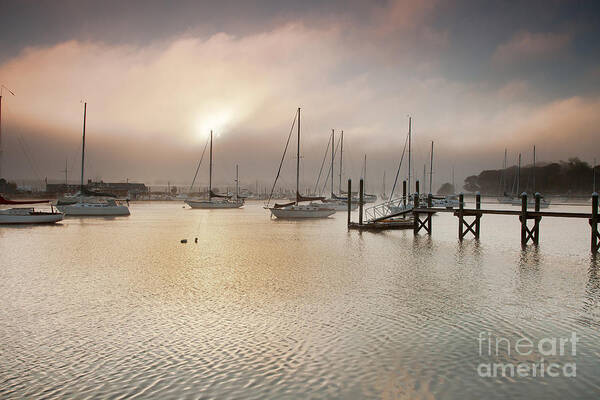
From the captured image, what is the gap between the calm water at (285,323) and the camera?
6.64 m

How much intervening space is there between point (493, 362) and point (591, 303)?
19.6 ft

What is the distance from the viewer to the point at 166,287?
1335cm

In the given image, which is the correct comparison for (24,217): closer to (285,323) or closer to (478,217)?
(285,323)

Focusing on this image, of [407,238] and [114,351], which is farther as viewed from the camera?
[407,238]

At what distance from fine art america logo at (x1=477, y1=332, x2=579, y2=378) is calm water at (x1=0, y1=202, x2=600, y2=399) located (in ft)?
Answer: 0.33

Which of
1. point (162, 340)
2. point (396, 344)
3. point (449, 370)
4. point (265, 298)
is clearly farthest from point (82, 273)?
point (449, 370)

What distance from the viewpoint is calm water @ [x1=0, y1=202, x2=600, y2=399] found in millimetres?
6645

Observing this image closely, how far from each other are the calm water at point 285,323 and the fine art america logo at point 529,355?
10 centimetres

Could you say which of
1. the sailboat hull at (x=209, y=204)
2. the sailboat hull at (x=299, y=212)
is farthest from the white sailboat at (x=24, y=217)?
the sailboat hull at (x=209, y=204)

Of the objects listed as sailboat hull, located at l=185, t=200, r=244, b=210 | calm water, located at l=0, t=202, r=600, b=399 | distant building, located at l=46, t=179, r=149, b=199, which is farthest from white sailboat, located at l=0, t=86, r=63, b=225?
distant building, located at l=46, t=179, r=149, b=199

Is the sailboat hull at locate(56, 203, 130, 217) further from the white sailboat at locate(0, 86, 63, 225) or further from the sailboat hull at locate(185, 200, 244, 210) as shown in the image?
the sailboat hull at locate(185, 200, 244, 210)

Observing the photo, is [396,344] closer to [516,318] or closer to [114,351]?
[516,318]

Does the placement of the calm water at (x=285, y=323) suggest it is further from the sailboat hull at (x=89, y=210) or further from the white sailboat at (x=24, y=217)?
the sailboat hull at (x=89, y=210)

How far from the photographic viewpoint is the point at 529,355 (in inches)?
311
